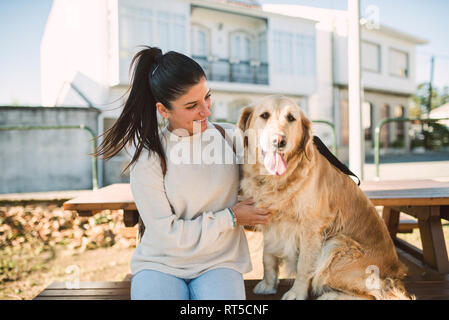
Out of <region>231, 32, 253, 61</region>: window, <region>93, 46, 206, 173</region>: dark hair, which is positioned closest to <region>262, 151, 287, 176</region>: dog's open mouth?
<region>93, 46, 206, 173</region>: dark hair

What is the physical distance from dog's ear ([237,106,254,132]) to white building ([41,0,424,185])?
7750mm

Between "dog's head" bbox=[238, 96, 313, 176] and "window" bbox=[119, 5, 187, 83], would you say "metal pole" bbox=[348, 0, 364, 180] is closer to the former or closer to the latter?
"dog's head" bbox=[238, 96, 313, 176]

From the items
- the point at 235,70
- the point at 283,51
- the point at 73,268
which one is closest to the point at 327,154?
the point at 73,268

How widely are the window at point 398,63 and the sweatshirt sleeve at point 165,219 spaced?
24.2m

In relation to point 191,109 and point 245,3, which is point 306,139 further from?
point 245,3

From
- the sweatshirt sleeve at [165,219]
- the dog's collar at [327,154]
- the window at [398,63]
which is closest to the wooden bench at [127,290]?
the sweatshirt sleeve at [165,219]

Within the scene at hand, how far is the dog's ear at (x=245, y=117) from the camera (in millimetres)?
2238

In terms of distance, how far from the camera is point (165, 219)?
5.78ft

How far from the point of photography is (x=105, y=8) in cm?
1252

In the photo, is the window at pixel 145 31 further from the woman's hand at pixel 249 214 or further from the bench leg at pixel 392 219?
the woman's hand at pixel 249 214

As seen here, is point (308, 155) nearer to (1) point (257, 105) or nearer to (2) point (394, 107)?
(1) point (257, 105)

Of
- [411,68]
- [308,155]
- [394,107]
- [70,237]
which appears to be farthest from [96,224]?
[411,68]
